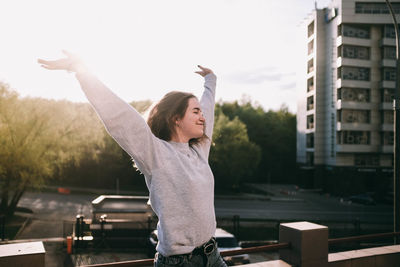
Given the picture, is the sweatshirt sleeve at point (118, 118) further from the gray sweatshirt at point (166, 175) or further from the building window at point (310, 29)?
the building window at point (310, 29)

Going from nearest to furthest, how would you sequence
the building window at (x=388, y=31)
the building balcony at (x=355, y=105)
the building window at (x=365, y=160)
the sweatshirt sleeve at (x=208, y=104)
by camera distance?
1. the sweatshirt sleeve at (x=208, y=104)
2. the building balcony at (x=355, y=105)
3. the building window at (x=388, y=31)
4. the building window at (x=365, y=160)

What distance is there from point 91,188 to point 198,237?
35.8 meters

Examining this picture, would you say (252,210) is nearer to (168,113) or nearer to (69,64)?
(168,113)

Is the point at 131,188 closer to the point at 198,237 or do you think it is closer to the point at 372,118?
the point at 372,118

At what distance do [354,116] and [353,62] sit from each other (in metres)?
5.26

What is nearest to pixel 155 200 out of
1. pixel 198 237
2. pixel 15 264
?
pixel 198 237

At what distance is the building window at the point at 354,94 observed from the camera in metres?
34.3

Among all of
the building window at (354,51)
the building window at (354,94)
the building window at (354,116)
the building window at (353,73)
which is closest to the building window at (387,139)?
the building window at (354,116)

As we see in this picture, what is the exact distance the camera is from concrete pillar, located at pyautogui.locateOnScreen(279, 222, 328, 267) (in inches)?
153

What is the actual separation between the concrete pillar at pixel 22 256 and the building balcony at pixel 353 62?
3564 centimetres

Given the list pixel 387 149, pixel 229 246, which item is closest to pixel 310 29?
pixel 387 149

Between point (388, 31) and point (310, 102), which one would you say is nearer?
point (388, 31)

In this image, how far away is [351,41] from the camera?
113 ft

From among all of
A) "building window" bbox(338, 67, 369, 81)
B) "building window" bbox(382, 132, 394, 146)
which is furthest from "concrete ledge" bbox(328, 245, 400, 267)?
"building window" bbox(382, 132, 394, 146)
